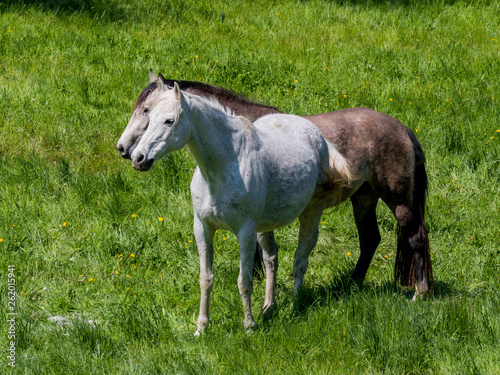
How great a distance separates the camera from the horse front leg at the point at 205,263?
4.32m

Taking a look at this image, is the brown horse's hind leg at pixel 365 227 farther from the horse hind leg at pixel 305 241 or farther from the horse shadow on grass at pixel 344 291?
the horse hind leg at pixel 305 241

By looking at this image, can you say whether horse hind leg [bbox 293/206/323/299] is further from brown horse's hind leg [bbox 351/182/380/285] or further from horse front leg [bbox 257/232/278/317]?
brown horse's hind leg [bbox 351/182/380/285]

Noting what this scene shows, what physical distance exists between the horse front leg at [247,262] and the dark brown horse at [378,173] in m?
1.24

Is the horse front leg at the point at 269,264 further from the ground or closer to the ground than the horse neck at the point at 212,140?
closer to the ground

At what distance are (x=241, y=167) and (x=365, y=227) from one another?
2.14 metres

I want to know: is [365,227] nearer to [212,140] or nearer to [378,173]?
[378,173]

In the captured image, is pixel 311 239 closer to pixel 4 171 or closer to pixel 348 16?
pixel 4 171

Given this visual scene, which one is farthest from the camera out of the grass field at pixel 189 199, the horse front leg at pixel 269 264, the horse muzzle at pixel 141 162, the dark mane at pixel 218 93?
the dark mane at pixel 218 93

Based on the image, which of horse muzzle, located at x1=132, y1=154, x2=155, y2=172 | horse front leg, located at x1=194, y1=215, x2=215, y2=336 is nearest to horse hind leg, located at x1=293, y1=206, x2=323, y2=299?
horse front leg, located at x1=194, y1=215, x2=215, y2=336

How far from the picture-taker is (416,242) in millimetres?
5559

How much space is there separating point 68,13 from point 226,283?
709 cm

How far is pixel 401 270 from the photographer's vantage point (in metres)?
5.71

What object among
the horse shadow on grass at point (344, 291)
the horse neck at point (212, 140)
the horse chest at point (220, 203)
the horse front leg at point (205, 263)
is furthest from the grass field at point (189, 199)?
the horse neck at point (212, 140)

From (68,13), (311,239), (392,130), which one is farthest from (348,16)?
(311,239)
